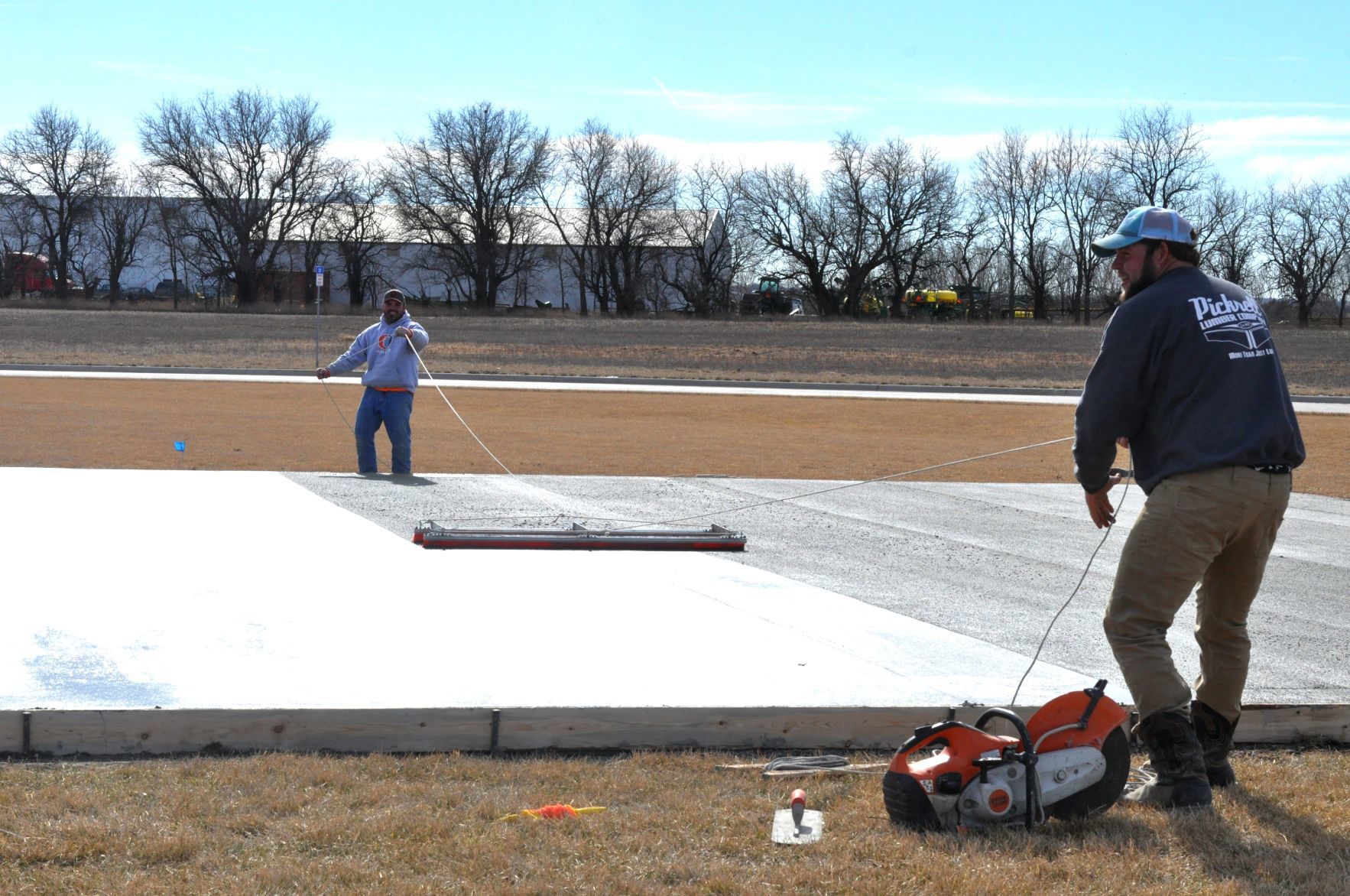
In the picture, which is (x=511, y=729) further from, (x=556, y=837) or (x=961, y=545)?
(x=961, y=545)

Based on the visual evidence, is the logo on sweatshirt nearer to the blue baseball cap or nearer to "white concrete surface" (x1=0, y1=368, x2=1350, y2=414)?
the blue baseball cap

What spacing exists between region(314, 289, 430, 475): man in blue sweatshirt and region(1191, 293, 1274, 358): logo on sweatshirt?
33.1ft

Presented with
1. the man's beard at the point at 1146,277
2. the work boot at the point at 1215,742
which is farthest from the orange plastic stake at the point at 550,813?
the man's beard at the point at 1146,277

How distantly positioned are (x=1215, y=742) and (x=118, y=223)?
3752 inches

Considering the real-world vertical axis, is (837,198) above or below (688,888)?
above

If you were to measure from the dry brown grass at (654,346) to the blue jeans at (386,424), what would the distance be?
96.6 ft

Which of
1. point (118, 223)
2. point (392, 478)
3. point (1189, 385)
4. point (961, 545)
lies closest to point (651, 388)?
point (392, 478)

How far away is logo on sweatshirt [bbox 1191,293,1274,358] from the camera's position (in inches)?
164

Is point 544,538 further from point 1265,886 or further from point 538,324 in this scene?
point 538,324

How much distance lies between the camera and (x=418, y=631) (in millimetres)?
6309

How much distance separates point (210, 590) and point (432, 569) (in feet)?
4.40

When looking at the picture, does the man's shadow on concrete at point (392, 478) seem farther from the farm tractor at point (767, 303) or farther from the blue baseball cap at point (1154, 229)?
the farm tractor at point (767, 303)

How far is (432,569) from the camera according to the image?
7902mm

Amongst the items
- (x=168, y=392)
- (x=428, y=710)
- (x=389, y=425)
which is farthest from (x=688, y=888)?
(x=168, y=392)
